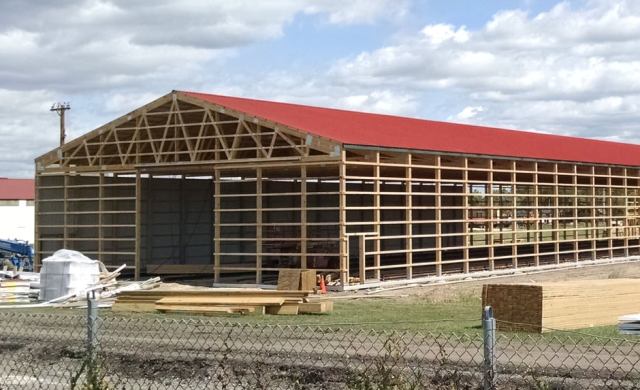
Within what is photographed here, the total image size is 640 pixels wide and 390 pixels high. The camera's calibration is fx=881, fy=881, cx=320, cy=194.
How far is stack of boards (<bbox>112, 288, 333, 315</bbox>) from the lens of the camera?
1919cm

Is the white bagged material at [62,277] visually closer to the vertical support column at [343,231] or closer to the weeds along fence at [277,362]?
the vertical support column at [343,231]

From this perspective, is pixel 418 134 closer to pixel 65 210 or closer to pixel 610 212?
pixel 610 212

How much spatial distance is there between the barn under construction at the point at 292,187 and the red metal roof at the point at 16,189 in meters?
48.1

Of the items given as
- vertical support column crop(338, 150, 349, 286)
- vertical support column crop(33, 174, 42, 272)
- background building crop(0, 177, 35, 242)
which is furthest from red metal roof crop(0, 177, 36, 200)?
vertical support column crop(338, 150, 349, 286)

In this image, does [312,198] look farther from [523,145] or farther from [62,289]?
[62,289]

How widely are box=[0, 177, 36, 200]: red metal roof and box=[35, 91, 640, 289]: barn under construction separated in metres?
48.1

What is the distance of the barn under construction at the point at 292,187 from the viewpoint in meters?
26.8

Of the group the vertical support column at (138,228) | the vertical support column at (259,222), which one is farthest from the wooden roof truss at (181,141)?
the vertical support column at (259,222)

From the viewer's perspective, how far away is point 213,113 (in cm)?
2842

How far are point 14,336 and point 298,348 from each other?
4707 mm

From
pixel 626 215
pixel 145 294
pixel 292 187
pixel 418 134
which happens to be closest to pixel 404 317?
pixel 145 294

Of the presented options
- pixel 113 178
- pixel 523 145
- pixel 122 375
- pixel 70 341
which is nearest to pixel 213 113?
pixel 113 178

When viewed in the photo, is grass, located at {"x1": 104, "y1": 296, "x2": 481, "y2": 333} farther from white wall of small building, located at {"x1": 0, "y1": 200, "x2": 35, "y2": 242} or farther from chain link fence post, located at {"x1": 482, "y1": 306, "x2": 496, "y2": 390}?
white wall of small building, located at {"x1": 0, "y1": 200, "x2": 35, "y2": 242}

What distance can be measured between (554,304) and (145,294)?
32.8ft
